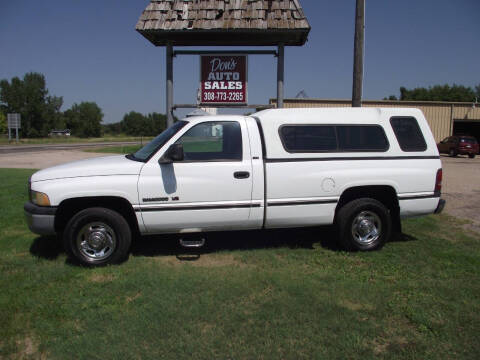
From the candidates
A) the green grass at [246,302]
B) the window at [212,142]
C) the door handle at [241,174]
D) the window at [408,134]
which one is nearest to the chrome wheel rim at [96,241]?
the green grass at [246,302]

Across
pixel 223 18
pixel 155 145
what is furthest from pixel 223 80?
pixel 155 145

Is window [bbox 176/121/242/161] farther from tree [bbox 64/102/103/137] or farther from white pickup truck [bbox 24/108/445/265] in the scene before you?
tree [bbox 64/102/103/137]

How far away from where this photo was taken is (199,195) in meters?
4.81

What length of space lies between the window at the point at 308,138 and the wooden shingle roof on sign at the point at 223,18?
3.64 metres

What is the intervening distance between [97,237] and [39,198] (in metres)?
0.79

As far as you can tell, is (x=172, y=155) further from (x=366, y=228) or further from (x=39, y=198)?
(x=366, y=228)

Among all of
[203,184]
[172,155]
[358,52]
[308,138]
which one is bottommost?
[203,184]

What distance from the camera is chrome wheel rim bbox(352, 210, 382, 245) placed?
5.40 meters

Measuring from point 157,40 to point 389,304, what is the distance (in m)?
7.41

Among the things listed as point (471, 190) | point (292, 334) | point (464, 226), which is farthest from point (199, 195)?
point (471, 190)

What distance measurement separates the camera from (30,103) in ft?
276

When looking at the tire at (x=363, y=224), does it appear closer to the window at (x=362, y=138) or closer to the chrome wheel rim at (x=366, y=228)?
the chrome wheel rim at (x=366, y=228)

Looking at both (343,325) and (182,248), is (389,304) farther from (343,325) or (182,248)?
(182,248)

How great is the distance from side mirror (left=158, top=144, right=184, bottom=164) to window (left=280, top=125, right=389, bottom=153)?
4.42 feet
